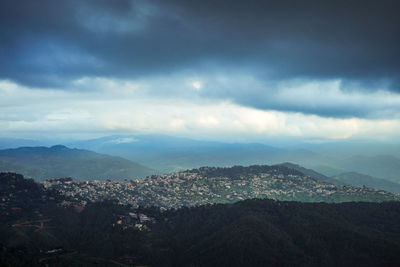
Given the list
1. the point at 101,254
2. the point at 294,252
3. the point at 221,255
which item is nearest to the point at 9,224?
the point at 101,254

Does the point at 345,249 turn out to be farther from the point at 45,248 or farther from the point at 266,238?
the point at 45,248

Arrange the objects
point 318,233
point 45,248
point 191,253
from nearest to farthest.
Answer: point 45,248
point 191,253
point 318,233

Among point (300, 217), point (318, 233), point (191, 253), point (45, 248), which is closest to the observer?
point (45, 248)

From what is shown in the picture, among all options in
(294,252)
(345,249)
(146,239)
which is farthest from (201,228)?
(345,249)

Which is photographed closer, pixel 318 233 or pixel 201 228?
pixel 318 233

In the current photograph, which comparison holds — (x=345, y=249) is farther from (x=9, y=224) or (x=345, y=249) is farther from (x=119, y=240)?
(x=9, y=224)

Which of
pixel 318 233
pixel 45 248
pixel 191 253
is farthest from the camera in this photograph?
pixel 318 233

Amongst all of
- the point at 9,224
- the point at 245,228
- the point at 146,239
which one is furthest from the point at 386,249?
the point at 9,224

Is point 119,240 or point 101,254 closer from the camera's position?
point 101,254
